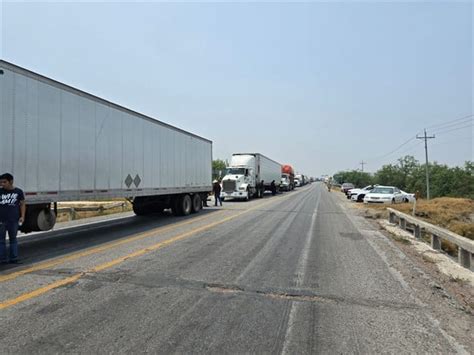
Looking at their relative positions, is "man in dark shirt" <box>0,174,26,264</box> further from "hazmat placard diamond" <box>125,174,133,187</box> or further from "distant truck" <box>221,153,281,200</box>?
"distant truck" <box>221,153,281,200</box>

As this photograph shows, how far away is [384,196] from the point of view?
2775 centimetres

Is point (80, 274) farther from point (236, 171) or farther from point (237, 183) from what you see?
point (236, 171)

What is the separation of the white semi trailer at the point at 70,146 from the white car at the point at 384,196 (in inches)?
711

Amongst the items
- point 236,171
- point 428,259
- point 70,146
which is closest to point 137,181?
point 70,146

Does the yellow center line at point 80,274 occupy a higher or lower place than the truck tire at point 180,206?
lower

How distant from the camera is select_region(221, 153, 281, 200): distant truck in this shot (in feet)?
107

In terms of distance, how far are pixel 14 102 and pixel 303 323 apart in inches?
289

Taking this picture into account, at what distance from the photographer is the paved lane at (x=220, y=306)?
3.76 m

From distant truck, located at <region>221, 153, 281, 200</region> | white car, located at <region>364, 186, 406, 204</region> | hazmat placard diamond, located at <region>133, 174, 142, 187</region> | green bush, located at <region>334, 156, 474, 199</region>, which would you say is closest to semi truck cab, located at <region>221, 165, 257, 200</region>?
distant truck, located at <region>221, 153, 281, 200</region>

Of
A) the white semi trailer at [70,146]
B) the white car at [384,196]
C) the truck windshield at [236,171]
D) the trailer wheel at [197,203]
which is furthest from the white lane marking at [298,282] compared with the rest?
the truck windshield at [236,171]

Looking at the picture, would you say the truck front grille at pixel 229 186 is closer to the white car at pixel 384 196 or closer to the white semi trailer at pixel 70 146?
the white car at pixel 384 196

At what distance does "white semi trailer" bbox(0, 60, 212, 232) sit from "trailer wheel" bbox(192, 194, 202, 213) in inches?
136

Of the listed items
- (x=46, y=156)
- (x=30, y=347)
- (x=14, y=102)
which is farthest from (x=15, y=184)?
(x=30, y=347)

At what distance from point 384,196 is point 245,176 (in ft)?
39.7
